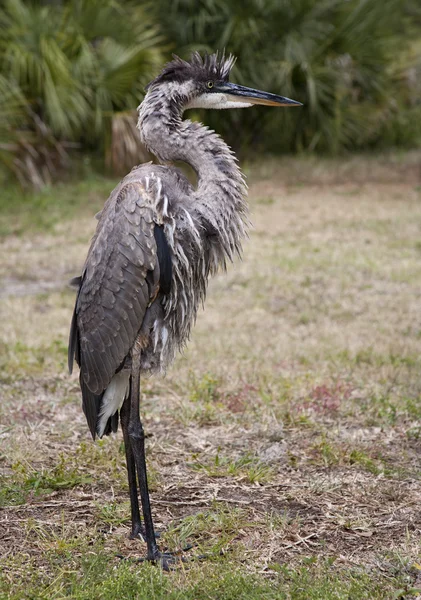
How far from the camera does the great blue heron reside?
11.3 ft

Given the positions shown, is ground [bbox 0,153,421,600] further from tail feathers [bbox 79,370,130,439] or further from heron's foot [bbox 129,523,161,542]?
tail feathers [bbox 79,370,130,439]

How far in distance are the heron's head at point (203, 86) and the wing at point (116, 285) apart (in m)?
0.49

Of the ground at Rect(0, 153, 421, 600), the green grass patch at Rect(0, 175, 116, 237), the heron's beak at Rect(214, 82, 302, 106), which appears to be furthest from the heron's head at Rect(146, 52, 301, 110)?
the green grass patch at Rect(0, 175, 116, 237)

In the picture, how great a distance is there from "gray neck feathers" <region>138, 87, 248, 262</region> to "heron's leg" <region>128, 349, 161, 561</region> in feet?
2.10

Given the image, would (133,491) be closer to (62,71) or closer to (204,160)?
(204,160)

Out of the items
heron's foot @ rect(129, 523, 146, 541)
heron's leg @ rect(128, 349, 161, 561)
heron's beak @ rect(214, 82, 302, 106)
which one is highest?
heron's beak @ rect(214, 82, 302, 106)

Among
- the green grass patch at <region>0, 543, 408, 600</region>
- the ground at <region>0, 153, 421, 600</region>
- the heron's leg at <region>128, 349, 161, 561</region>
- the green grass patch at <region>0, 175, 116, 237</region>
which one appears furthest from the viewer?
the green grass patch at <region>0, 175, 116, 237</region>

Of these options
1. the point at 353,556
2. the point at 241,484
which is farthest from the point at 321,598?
the point at 241,484

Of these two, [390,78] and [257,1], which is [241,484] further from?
[390,78]

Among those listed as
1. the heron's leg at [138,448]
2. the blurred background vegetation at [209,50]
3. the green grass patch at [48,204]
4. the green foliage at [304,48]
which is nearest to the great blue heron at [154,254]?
the heron's leg at [138,448]

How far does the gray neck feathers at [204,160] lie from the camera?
3.54 meters

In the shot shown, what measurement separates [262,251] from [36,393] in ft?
15.0

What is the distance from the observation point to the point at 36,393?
5402 mm

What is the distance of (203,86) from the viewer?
12.2 feet
